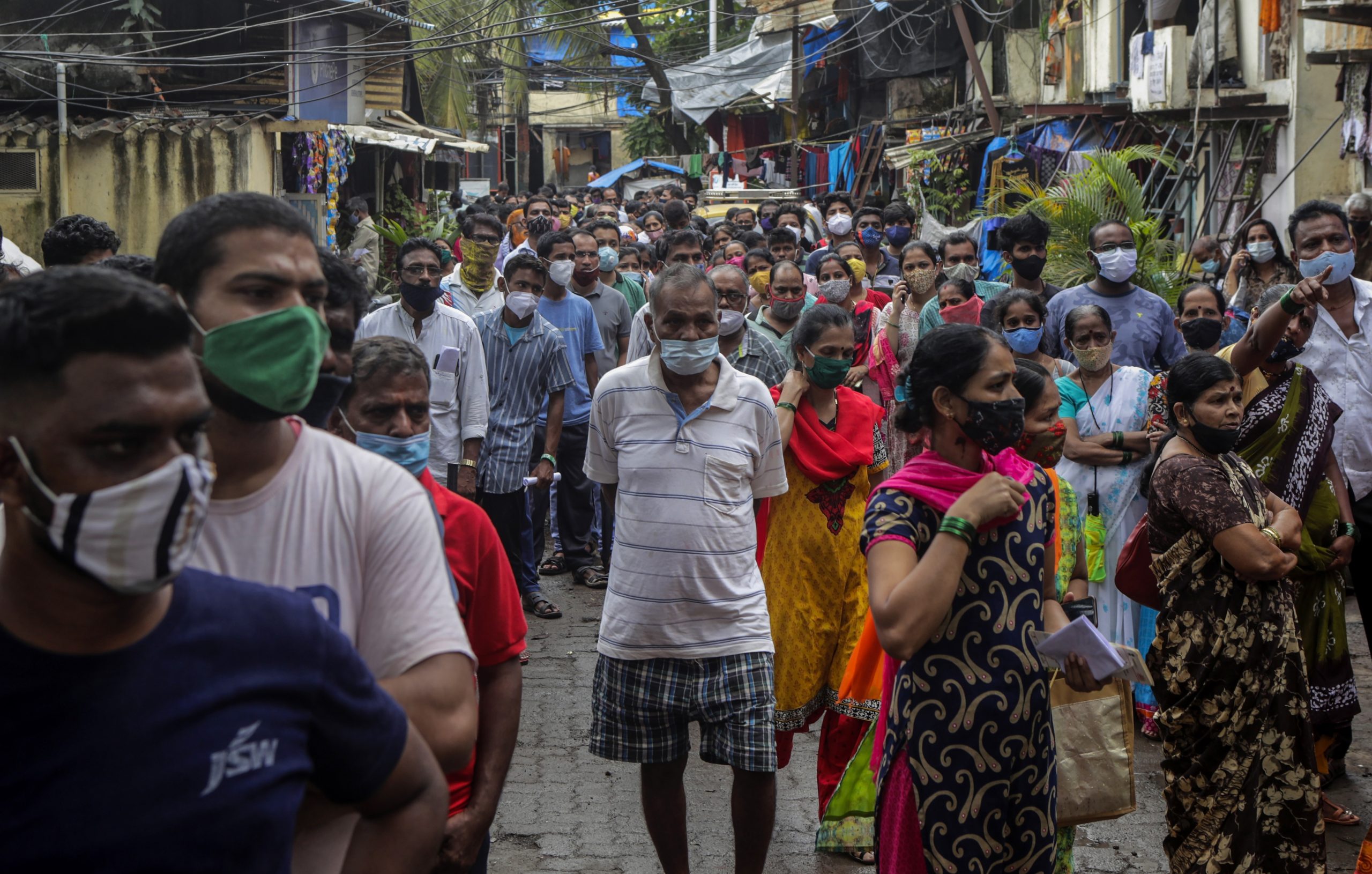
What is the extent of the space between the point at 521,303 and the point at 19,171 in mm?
9683

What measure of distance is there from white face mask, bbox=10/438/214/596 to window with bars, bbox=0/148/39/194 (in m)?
14.6

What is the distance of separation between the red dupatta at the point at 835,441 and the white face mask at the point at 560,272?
3.60 metres

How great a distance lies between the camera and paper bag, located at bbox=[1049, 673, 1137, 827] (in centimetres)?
347

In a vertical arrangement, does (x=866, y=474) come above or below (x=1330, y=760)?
above

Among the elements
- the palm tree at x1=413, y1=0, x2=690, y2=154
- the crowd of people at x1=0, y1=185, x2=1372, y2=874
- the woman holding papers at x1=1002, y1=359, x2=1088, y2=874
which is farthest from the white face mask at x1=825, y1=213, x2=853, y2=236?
the woman holding papers at x1=1002, y1=359, x2=1088, y2=874

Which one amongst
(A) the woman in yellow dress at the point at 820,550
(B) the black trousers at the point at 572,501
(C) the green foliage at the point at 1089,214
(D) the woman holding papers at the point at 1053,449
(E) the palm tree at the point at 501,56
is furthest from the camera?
(E) the palm tree at the point at 501,56

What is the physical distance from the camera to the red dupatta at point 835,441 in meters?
Answer: 4.82

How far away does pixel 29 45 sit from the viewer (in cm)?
1529

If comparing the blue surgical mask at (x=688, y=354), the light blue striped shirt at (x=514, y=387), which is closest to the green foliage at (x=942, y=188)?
the light blue striped shirt at (x=514, y=387)

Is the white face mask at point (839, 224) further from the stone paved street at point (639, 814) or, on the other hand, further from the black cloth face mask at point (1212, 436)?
the black cloth face mask at point (1212, 436)

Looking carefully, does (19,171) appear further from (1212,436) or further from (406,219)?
(1212,436)

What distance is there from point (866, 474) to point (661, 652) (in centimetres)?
133

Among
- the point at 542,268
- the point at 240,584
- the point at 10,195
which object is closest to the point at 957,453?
the point at 240,584

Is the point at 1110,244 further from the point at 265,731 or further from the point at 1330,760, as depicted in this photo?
the point at 265,731
